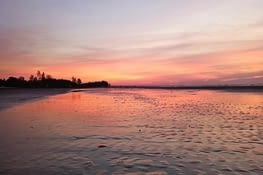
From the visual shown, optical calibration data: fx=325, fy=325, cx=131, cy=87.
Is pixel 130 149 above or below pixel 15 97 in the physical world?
below

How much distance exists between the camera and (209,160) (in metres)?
9.38

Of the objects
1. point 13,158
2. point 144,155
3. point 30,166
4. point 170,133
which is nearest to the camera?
point 30,166

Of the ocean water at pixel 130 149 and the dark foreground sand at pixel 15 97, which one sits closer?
the ocean water at pixel 130 149

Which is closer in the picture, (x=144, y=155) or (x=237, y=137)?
(x=144, y=155)

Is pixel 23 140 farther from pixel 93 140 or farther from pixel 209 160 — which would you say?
pixel 209 160

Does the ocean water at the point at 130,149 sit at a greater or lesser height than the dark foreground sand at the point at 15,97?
lesser

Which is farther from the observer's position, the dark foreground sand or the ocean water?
the dark foreground sand

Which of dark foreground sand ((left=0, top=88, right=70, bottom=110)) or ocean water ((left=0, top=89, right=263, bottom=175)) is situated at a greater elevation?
dark foreground sand ((left=0, top=88, right=70, bottom=110))

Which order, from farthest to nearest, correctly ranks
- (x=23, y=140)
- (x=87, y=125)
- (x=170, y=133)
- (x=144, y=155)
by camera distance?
(x=87, y=125), (x=170, y=133), (x=23, y=140), (x=144, y=155)

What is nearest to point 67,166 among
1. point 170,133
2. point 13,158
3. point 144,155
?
point 13,158

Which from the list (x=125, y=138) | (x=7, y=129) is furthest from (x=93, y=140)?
(x=7, y=129)

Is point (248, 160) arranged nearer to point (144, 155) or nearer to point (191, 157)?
point (191, 157)

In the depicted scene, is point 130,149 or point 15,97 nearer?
point 130,149

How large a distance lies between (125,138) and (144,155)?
314 cm
